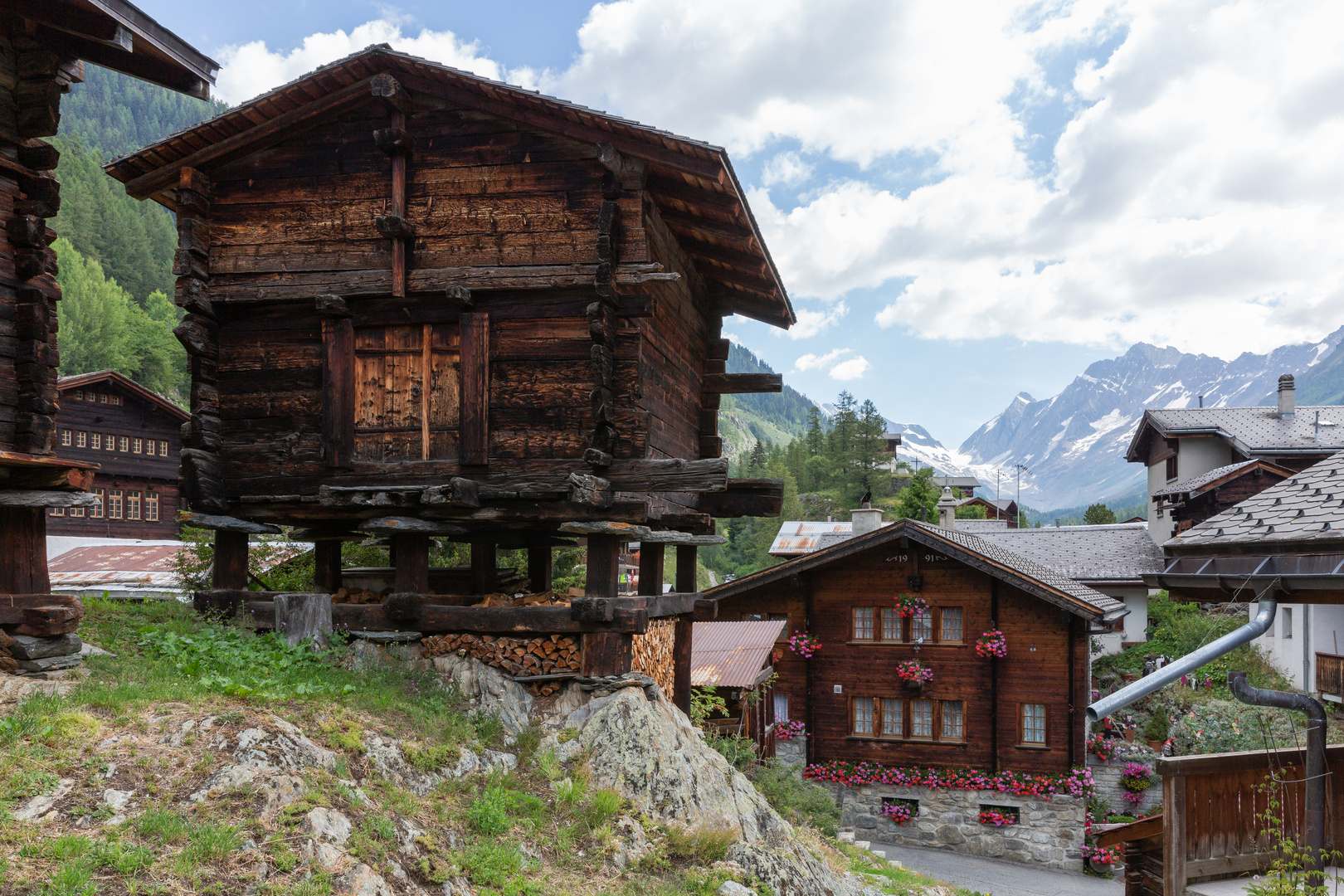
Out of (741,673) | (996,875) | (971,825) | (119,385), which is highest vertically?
(119,385)

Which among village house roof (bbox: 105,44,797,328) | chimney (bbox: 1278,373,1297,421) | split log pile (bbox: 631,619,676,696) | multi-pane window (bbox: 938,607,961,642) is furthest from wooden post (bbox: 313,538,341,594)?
chimney (bbox: 1278,373,1297,421)

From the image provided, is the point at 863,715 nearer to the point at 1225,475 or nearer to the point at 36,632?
the point at 36,632

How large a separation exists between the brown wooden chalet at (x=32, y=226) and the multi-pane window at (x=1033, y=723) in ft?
72.5

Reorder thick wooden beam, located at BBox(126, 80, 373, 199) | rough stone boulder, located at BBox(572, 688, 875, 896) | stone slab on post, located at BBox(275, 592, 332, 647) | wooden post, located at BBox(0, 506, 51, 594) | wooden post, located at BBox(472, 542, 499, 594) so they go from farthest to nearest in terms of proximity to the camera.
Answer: wooden post, located at BBox(472, 542, 499, 594), thick wooden beam, located at BBox(126, 80, 373, 199), stone slab on post, located at BBox(275, 592, 332, 647), rough stone boulder, located at BBox(572, 688, 875, 896), wooden post, located at BBox(0, 506, 51, 594)

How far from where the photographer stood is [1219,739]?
2344 cm

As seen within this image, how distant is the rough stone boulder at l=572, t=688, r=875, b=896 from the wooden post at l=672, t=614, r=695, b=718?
137 inches

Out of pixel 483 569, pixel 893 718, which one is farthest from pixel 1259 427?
pixel 483 569

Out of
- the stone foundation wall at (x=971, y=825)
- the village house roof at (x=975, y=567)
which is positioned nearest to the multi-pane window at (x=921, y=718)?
the stone foundation wall at (x=971, y=825)

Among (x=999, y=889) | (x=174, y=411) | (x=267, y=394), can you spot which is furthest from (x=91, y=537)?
(x=999, y=889)

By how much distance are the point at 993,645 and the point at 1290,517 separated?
1610 centimetres

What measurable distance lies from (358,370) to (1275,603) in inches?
381

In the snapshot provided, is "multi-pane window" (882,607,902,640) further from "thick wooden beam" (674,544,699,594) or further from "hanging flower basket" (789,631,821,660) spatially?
"thick wooden beam" (674,544,699,594)

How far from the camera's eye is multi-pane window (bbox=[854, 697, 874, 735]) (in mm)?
23859

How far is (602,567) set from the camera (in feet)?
31.2
